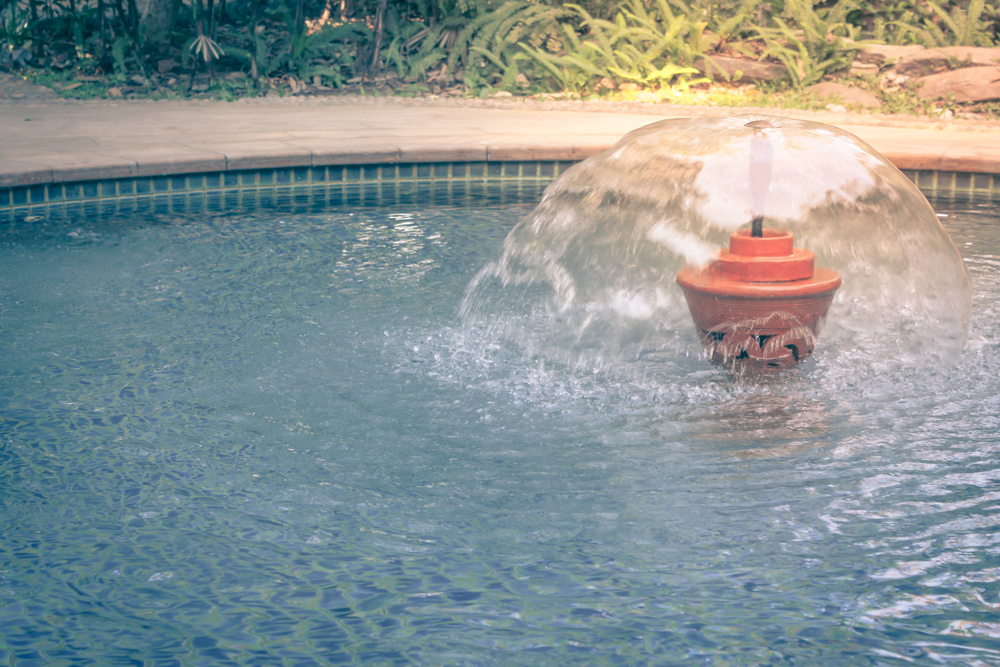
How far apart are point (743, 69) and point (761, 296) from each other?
9.52 m

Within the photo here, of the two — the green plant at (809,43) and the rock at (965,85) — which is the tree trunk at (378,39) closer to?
the green plant at (809,43)

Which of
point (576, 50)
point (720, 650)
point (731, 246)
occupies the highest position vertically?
point (576, 50)

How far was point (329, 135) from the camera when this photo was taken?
28.4 ft

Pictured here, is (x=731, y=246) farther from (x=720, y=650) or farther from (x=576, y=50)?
(x=576, y=50)

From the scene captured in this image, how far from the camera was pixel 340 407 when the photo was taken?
11.7 ft

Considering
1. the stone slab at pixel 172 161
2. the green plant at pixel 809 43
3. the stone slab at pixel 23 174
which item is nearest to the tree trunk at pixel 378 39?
the green plant at pixel 809 43

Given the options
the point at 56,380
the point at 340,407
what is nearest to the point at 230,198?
the point at 56,380

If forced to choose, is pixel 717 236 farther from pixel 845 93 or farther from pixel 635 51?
pixel 635 51

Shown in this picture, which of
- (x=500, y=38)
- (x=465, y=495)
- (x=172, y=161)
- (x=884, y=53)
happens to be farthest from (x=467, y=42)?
(x=465, y=495)

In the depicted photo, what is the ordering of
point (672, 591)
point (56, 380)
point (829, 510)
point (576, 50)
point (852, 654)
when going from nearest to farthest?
point (852, 654)
point (672, 591)
point (829, 510)
point (56, 380)
point (576, 50)

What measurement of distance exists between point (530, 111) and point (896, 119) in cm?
387

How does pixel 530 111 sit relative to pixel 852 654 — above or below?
above

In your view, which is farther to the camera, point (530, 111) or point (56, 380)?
point (530, 111)

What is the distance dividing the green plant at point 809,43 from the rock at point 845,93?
0.76 ft
